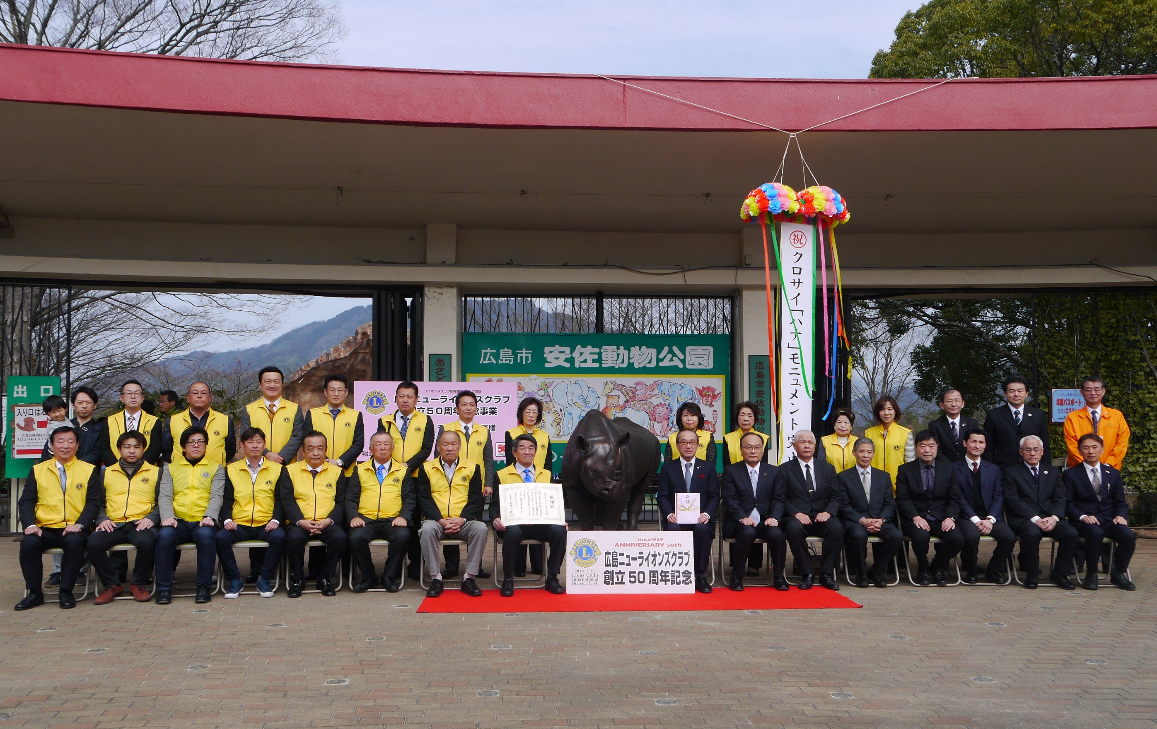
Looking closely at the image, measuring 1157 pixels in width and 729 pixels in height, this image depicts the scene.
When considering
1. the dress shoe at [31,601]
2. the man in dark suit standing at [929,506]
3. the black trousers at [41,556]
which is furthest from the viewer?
the man in dark suit standing at [929,506]

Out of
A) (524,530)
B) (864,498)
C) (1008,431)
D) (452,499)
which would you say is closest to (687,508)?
(524,530)

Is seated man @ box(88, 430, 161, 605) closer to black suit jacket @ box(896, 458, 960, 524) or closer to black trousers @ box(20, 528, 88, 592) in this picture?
black trousers @ box(20, 528, 88, 592)

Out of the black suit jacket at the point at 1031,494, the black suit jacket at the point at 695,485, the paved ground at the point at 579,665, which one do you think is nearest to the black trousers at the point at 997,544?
the black suit jacket at the point at 1031,494

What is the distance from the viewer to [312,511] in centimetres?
628

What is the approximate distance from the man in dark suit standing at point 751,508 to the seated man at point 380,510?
89.8 inches

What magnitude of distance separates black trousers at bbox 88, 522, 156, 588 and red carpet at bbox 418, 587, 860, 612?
6.14 feet

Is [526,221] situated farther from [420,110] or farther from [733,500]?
[733,500]

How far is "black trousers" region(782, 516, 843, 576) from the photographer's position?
6344 mm

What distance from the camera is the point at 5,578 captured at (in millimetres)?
6672

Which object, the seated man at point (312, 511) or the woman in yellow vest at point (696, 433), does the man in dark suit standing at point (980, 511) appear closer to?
the woman in yellow vest at point (696, 433)

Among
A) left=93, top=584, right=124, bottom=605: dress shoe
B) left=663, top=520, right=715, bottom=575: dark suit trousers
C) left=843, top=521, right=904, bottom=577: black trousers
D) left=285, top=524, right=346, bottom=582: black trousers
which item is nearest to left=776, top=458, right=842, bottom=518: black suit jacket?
left=843, top=521, right=904, bottom=577: black trousers

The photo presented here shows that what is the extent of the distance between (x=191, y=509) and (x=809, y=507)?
434 cm

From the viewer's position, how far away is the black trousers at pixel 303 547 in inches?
243

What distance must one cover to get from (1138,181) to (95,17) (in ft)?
47.4
